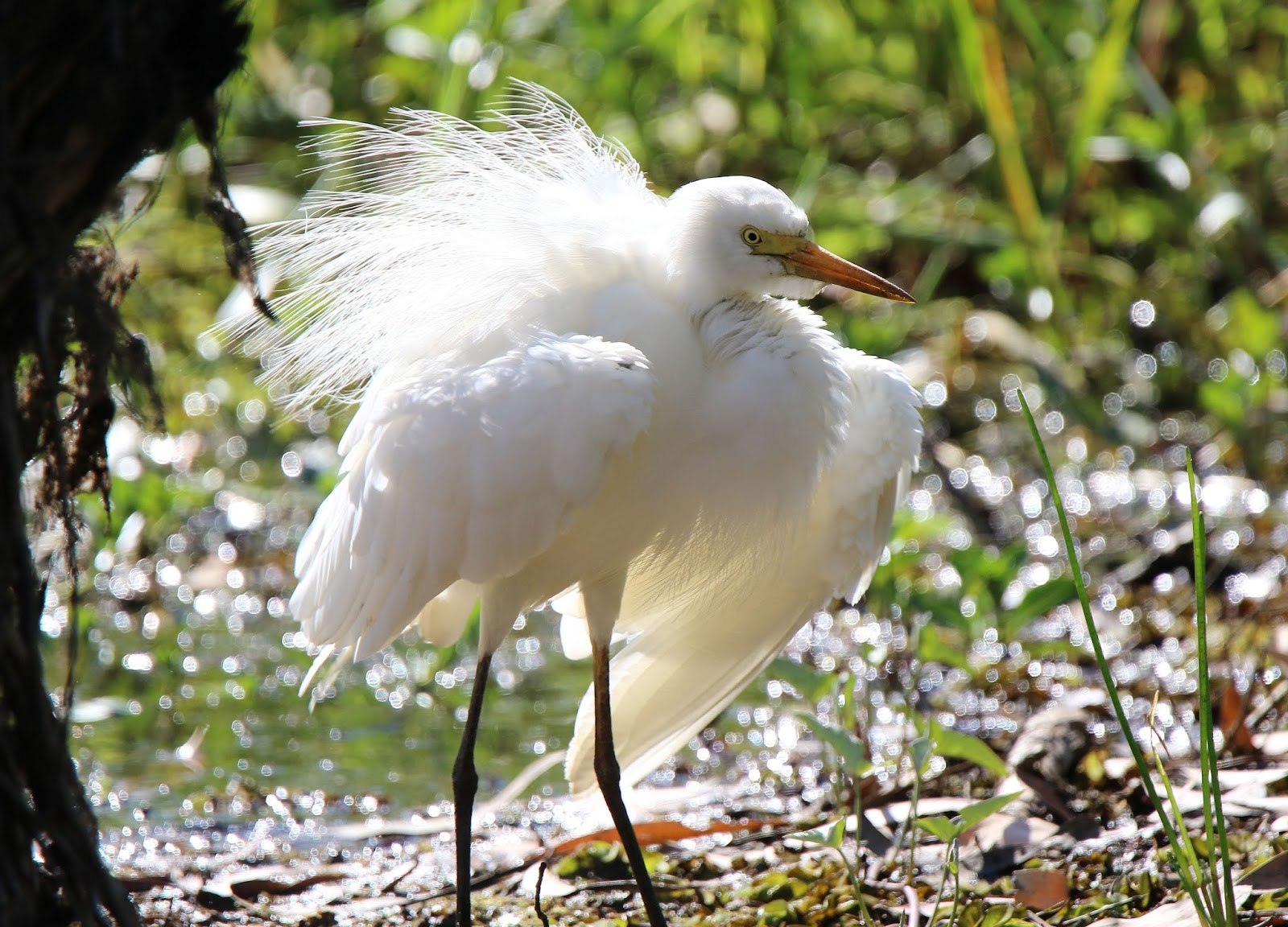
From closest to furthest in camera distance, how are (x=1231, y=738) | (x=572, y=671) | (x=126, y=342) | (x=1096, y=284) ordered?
(x=126, y=342)
(x=1231, y=738)
(x=572, y=671)
(x=1096, y=284)

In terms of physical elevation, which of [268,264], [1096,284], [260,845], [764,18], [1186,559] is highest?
[764,18]

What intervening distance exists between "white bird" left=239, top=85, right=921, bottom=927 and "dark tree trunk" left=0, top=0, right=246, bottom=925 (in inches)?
29.7

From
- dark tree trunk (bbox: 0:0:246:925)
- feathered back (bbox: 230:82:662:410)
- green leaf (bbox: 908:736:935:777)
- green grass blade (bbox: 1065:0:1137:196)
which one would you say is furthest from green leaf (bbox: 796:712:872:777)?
green grass blade (bbox: 1065:0:1137:196)

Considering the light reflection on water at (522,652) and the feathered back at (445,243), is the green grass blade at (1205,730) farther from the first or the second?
the feathered back at (445,243)

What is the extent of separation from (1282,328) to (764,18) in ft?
8.18

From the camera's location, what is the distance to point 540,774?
3.48 meters

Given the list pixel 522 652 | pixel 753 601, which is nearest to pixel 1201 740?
pixel 753 601

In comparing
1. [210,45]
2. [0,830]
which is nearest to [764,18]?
[210,45]

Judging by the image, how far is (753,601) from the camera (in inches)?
113

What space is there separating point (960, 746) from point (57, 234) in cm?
151

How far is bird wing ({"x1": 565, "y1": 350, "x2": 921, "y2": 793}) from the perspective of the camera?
2717mm

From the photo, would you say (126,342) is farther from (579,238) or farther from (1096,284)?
(1096,284)

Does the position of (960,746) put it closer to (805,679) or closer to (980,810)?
(980,810)

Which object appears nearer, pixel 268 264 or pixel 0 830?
pixel 0 830
